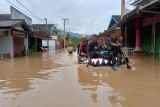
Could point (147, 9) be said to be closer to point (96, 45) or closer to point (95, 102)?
point (96, 45)

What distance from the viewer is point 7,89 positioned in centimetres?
1062

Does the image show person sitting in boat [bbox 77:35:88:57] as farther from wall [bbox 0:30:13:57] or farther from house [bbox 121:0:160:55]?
wall [bbox 0:30:13:57]

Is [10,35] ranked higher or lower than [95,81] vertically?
higher

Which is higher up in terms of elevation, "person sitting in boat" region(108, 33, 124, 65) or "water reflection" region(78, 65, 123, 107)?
"person sitting in boat" region(108, 33, 124, 65)

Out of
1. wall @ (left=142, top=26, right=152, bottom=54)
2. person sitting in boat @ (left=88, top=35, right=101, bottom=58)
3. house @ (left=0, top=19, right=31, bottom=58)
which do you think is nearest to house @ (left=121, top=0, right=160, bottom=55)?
wall @ (left=142, top=26, right=152, bottom=54)

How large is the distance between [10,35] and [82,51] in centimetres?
1407

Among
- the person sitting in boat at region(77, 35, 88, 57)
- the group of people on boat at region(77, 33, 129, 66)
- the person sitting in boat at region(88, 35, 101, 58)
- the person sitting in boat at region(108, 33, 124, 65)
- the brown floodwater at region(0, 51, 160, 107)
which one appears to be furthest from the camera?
the person sitting in boat at region(77, 35, 88, 57)

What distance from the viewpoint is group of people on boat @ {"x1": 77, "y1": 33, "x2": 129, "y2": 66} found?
16406 millimetres

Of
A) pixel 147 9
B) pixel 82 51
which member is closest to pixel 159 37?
Result: pixel 147 9

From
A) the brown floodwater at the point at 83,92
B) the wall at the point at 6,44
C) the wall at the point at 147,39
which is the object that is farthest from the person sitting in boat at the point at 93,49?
the wall at the point at 6,44

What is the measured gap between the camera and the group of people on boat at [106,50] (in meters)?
16.4

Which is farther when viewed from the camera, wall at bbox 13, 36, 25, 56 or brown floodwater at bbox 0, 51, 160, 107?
wall at bbox 13, 36, 25, 56

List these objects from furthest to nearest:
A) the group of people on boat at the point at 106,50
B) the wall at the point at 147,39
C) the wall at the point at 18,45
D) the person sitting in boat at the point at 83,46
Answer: the wall at the point at 18,45 < the wall at the point at 147,39 < the person sitting in boat at the point at 83,46 < the group of people on boat at the point at 106,50

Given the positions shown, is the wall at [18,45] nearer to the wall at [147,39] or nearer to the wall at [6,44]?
the wall at [6,44]
